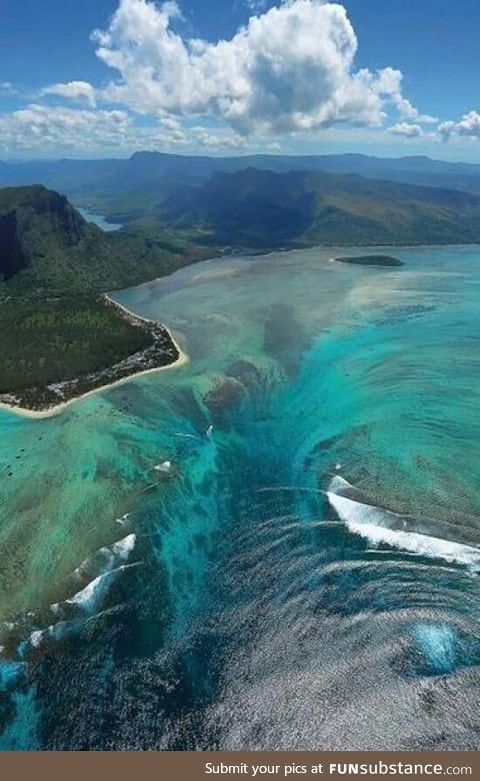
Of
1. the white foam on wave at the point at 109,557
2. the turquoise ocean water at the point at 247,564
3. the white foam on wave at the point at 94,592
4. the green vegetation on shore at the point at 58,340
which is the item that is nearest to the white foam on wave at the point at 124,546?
the white foam on wave at the point at 109,557

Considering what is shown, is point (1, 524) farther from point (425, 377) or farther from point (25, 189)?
point (25, 189)

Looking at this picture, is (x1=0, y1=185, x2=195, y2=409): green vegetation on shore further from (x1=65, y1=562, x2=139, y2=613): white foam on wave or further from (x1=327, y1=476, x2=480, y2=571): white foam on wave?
(x1=327, y1=476, x2=480, y2=571): white foam on wave

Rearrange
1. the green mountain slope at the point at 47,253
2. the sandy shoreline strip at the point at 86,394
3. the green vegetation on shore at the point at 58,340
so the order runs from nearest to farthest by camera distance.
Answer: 1. the sandy shoreline strip at the point at 86,394
2. the green vegetation on shore at the point at 58,340
3. the green mountain slope at the point at 47,253

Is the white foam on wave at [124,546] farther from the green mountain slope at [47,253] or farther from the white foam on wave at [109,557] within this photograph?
the green mountain slope at [47,253]

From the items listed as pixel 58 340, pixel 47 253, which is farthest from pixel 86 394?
pixel 47 253

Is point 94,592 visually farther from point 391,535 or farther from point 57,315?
point 57,315

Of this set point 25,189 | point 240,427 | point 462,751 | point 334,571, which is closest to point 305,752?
point 462,751
